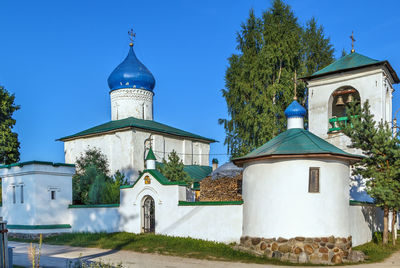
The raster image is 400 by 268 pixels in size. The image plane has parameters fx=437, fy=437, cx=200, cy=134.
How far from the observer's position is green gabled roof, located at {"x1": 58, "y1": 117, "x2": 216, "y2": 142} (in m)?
25.9

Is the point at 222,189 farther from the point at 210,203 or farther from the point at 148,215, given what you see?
the point at 210,203

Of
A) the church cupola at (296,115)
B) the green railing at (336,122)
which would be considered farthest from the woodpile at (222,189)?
the church cupola at (296,115)

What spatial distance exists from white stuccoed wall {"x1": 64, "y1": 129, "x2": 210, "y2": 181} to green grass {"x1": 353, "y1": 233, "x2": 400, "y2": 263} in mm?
14321

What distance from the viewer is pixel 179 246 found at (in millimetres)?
13203

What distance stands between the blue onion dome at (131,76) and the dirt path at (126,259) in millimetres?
16200

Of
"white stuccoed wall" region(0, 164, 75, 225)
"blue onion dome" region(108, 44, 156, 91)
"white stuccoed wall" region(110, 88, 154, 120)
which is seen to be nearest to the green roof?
"white stuccoed wall" region(110, 88, 154, 120)

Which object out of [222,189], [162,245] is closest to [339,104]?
[222,189]

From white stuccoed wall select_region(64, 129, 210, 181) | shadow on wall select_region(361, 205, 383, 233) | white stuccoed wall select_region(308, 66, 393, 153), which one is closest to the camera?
shadow on wall select_region(361, 205, 383, 233)

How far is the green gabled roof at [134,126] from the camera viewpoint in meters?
25.9

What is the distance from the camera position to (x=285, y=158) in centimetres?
1179

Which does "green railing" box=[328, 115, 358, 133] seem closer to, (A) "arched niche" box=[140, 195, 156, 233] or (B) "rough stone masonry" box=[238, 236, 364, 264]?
(B) "rough stone masonry" box=[238, 236, 364, 264]

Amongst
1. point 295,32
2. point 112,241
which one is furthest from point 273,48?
point 112,241

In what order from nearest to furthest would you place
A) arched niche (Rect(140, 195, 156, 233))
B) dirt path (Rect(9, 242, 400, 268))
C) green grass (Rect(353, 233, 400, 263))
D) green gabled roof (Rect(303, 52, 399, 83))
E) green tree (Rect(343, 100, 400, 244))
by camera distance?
dirt path (Rect(9, 242, 400, 268)) → green grass (Rect(353, 233, 400, 263)) → green tree (Rect(343, 100, 400, 244)) → arched niche (Rect(140, 195, 156, 233)) → green gabled roof (Rect(303, 52, 399, 83))

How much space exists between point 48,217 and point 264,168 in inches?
386
